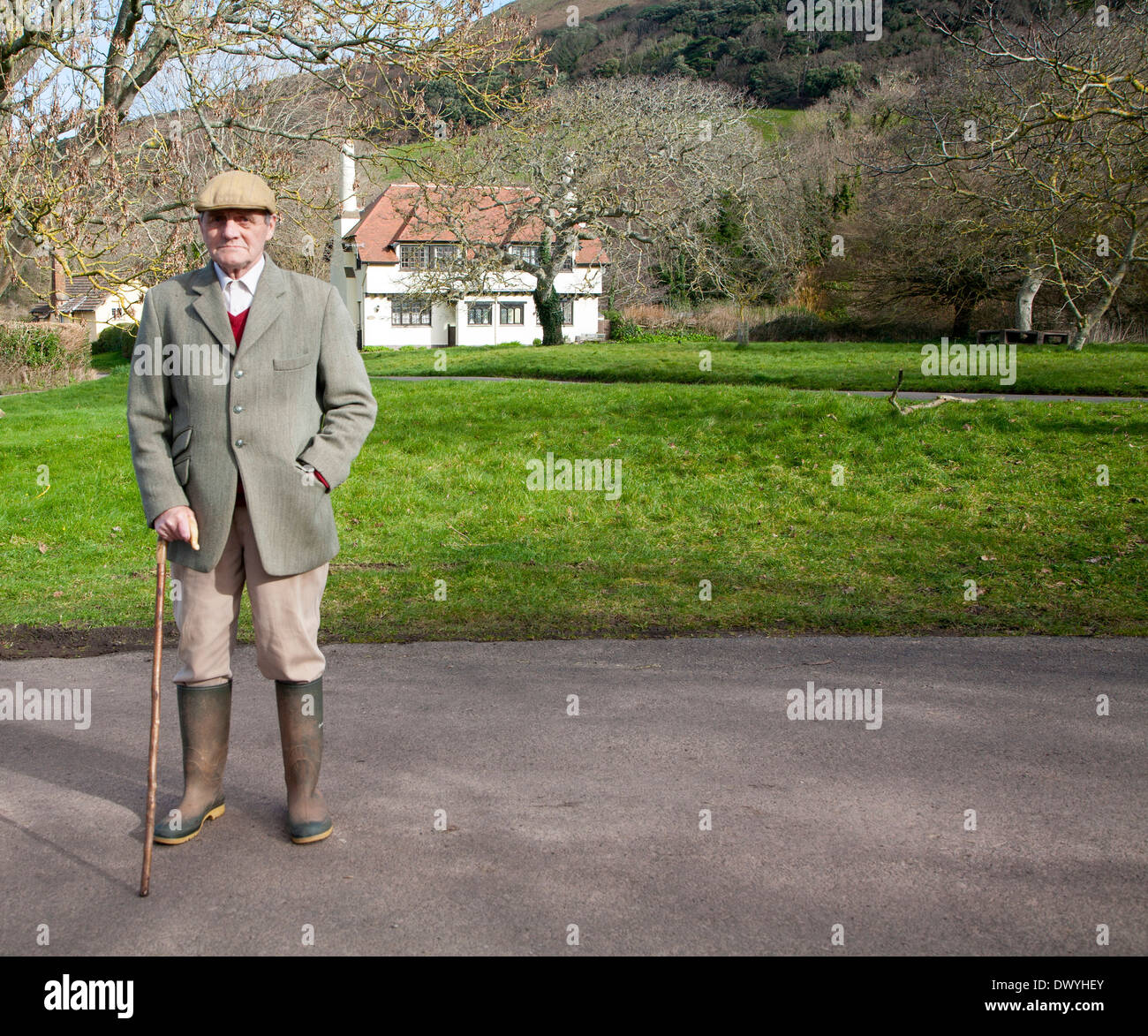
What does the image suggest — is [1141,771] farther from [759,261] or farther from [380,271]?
[380,271]

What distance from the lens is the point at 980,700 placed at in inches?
225

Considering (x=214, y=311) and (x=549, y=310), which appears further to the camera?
(x=549, y=310)

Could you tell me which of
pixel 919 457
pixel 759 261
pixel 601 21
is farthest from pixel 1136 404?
pixel 601 21

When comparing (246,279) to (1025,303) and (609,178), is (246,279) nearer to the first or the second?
(1025,303)

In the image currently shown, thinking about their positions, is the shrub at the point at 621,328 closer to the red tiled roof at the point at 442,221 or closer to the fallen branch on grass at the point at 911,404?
the red tiled roof at the point at 442,221

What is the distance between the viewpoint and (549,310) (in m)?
47.0

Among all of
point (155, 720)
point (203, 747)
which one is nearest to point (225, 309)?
point (155, 720)

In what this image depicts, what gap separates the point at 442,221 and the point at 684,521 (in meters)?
23.1

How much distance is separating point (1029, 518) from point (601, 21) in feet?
500

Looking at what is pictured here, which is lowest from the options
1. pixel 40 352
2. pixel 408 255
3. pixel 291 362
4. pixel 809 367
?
pixel 291 362

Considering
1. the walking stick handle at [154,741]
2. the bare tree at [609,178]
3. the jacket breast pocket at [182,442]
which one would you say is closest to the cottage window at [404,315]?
the bare tree at [609,178]

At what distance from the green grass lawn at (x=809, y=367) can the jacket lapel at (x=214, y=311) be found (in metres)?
16.8

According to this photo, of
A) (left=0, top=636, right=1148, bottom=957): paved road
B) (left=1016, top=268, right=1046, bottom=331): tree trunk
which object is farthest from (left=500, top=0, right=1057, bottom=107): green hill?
(left=0, top=636, right=1148, bottom=957): paved road

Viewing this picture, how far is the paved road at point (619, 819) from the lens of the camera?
3.41 m
